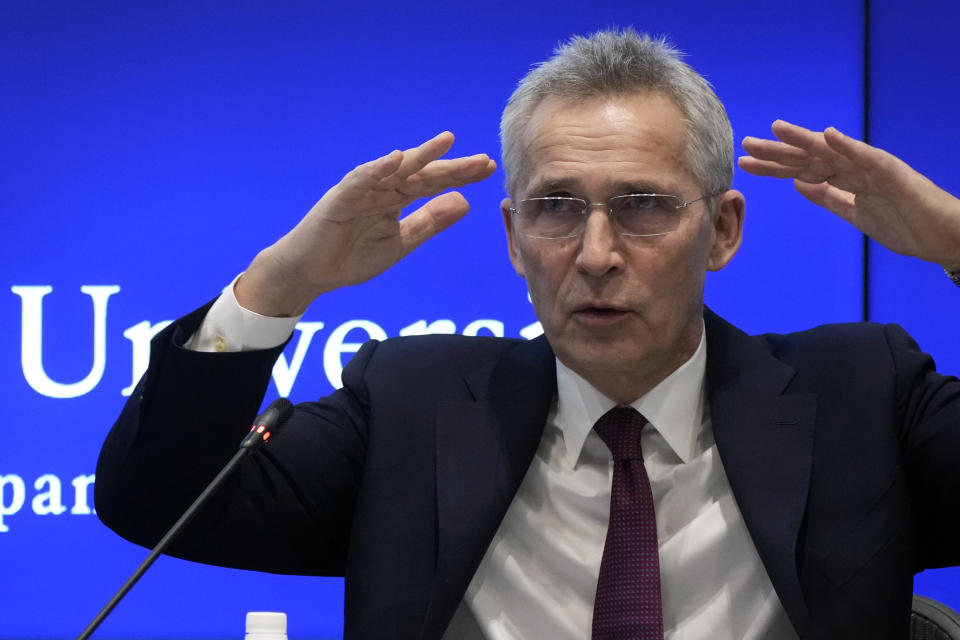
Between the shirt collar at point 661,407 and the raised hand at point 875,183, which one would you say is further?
the shirt collar at point 661,407

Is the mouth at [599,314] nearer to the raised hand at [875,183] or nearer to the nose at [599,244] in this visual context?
the nose at [599,244]

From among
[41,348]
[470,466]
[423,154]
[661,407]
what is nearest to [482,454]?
[470,466]

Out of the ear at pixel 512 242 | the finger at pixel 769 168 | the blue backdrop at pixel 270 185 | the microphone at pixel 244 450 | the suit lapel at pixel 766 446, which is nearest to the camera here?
the microphone at pixel 244 450

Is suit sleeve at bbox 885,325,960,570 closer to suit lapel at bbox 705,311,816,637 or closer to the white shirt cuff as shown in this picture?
suit lapel at bbox 705,311,816,637

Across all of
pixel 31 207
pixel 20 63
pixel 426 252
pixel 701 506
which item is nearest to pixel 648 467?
pixel 701 506

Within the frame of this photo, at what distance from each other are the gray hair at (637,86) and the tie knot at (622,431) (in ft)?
1.29

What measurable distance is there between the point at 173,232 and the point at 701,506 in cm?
155

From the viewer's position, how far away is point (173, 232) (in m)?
2.80

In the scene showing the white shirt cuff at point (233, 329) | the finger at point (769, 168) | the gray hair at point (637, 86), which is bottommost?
the white shirt cuff at point (233, 329)

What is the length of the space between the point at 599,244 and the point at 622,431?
308 millimetres

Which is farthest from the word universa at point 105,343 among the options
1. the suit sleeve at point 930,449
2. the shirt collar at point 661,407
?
the suit sleeve at point 930,449

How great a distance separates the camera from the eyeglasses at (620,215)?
1.82 metres

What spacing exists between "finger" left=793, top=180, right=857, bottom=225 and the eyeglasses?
191mm

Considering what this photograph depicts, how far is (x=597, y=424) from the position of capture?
6.15 feet
